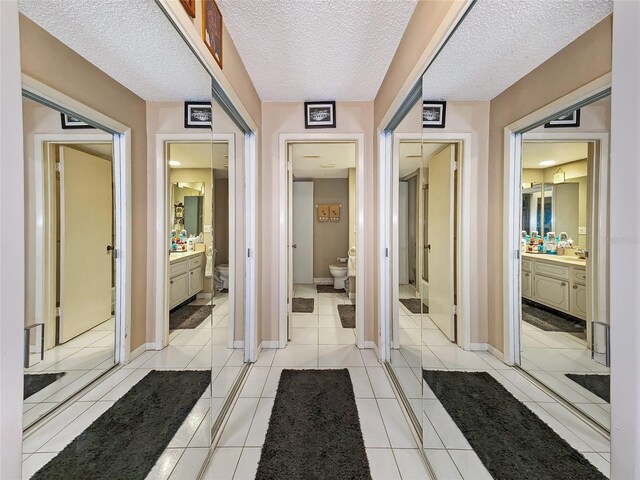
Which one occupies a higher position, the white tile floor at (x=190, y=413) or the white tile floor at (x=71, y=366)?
the white tile floor at (x=71, y=366)

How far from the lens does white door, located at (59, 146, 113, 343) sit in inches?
24.3

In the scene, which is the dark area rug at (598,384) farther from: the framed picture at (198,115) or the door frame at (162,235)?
the framed picture at (198,115)

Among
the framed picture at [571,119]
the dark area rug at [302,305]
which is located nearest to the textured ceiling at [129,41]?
the framed picture at [571,119]

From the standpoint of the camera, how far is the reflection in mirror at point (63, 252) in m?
0.55

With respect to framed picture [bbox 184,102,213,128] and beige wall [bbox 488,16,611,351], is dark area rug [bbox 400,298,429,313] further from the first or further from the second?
framed picture [bbox 184,102,213,128]

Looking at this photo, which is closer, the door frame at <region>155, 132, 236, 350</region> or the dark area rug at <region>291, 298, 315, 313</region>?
the door frame at <region>155, 132, 236, 350</region>

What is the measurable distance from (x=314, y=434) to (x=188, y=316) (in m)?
1.01

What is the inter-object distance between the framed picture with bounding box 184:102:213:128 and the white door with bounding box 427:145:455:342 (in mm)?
1183

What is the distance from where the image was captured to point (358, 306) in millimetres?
2836

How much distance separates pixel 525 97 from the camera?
75 cm

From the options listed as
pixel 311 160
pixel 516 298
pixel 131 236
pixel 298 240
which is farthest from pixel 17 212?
pixel 298 240

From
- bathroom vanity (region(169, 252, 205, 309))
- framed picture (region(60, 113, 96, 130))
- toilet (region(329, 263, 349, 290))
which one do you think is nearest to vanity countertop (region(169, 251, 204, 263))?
bathroom vanity (region(169, 252, 205, 309))

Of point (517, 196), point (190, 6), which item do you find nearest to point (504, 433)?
point (517, 196)

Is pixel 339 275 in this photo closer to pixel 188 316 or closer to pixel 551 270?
pixel 188 316
